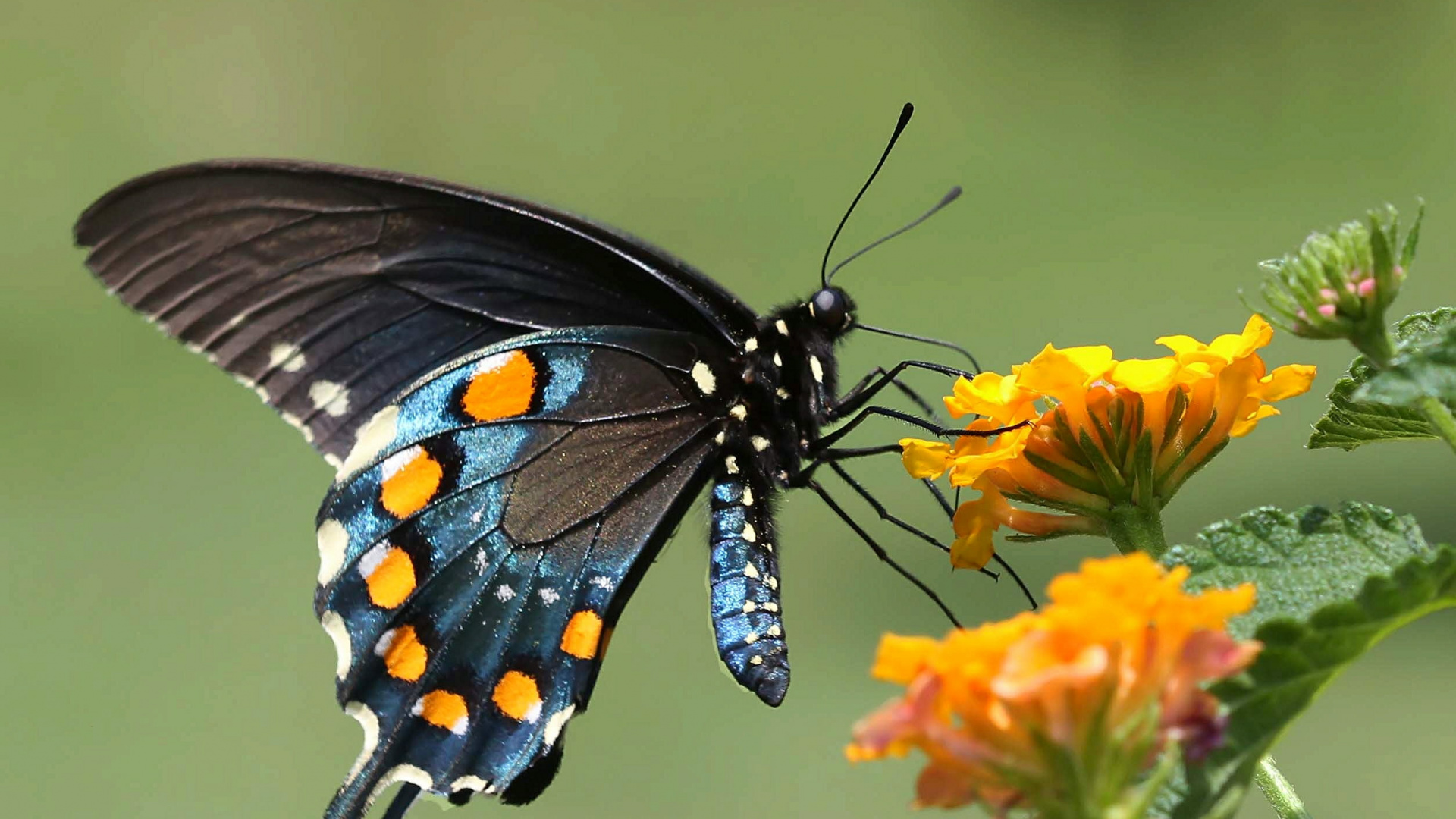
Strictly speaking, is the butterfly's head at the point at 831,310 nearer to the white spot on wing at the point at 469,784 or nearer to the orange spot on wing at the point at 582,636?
the orange spot on wing at the point at 582,636

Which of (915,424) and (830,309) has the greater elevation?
(830,309)

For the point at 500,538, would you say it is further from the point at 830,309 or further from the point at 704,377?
the point at 830,309

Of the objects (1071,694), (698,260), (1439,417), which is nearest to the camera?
(1071,694)

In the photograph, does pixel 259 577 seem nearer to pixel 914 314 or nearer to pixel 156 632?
pixel 156 632

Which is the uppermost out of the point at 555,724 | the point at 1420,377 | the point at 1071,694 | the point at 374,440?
the point at 374,440

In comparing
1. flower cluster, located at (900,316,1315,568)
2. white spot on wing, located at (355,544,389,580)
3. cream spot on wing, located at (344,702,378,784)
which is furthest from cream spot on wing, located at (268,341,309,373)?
flower cluster, located at (900,316,1315,568)

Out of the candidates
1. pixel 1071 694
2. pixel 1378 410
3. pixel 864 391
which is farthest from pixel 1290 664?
pixel 864 391
